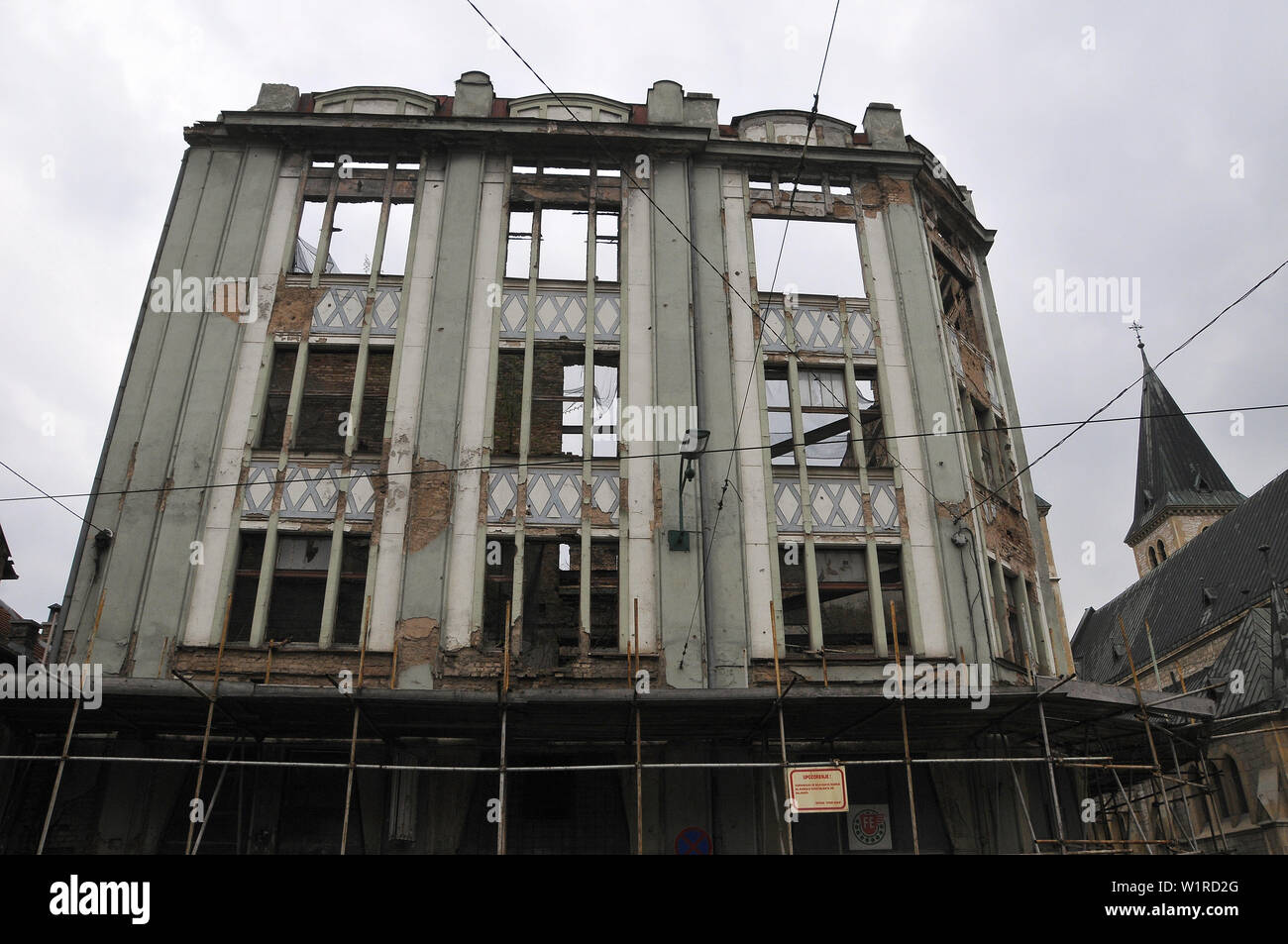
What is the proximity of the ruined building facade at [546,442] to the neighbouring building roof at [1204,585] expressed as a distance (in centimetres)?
3340

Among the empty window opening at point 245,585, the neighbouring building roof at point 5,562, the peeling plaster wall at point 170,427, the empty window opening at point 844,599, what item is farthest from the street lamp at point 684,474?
the neighbouring building roof at point 5,562

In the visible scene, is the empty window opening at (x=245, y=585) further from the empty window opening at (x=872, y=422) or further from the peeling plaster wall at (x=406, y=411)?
the empty window opening at (x=872, y=422)

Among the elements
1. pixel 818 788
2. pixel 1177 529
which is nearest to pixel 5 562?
pixel 818 788

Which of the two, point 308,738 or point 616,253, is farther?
point 616,253

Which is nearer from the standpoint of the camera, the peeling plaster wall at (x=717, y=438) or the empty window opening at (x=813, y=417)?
the peeling plaster wall at (x=717, y=438)

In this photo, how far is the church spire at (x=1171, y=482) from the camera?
64.1 m

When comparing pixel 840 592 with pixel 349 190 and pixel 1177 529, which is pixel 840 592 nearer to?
pixel 349 190

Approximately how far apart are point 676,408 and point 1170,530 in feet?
193

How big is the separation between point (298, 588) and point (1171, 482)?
65.4 m

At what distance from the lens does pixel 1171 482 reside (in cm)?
6575

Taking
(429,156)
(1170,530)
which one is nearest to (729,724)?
(429,156)

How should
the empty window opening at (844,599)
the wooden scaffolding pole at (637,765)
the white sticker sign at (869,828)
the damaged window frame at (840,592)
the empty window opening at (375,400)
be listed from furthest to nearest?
1. the empty window opening at (375,400)
2. the empty window opening at (844,599)
3. the damaged window frame at (840,592)
4. the white sticker sign at (869,828)
5. the wooden scaffolding pole at (637,765)

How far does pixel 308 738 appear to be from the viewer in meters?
14.8
